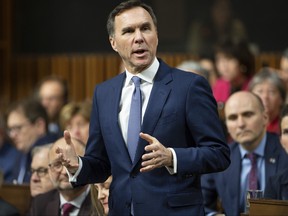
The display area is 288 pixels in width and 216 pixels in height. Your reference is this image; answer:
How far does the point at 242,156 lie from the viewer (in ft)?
16.3

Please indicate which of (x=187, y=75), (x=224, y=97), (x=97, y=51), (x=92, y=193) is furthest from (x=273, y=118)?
(x=97, y=51)

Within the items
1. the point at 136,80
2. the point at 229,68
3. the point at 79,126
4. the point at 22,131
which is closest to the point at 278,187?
the point at 136,80

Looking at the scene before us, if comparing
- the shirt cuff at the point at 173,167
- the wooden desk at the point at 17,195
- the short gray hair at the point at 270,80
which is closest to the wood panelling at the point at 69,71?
the short gray hair at the point at 270,80

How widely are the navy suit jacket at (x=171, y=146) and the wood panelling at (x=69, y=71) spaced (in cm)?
588

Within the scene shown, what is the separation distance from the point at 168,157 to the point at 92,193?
3.90 feet

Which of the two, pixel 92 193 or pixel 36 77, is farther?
pixel 36 77

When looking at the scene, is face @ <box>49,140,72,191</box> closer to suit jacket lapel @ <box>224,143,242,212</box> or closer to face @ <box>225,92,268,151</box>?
suit jacket lapel @ <box>224,143,242,212</box>

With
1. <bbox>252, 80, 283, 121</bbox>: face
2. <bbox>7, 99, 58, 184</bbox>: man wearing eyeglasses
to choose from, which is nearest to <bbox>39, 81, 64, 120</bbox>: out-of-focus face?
<bbox>7, 99, 58, 184</bbox>: man wearing eyeglasses

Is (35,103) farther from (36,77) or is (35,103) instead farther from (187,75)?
(187,75)

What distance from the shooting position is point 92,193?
14.0 feet

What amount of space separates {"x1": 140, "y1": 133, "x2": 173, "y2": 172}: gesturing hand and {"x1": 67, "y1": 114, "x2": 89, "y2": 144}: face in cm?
307

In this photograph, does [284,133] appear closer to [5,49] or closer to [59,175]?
[59,175]

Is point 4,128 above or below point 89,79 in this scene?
below

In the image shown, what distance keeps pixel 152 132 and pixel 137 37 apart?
1.31 feet
